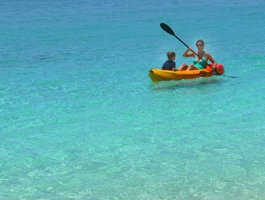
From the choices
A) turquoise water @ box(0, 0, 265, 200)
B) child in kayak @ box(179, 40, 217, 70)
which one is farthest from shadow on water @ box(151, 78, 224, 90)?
child in kayak @ box(179, 40, 217, 70)

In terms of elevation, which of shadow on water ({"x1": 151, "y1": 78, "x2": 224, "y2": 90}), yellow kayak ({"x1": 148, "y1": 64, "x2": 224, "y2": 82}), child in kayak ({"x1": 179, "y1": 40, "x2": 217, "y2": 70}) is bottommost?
shadow on water ({"x1": 151, "y1": 78, "x2": 224, "y2": 90})

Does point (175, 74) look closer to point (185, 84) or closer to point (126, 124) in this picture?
point (185, 84)

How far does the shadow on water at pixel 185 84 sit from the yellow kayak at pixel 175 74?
92mm

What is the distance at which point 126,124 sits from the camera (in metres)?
9.99

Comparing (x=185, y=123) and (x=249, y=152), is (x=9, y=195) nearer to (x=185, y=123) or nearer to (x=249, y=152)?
(x=249, y=152)

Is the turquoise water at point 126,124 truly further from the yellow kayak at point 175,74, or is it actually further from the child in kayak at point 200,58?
the child in kayak at point 200,58

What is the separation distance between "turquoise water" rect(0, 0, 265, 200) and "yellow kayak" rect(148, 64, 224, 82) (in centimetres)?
15

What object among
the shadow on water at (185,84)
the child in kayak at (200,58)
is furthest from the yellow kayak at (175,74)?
the child in kayak at (200,58)

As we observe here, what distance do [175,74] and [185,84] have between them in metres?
0.30

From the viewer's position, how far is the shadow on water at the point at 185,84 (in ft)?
42.0

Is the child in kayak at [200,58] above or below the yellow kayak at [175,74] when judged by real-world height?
above

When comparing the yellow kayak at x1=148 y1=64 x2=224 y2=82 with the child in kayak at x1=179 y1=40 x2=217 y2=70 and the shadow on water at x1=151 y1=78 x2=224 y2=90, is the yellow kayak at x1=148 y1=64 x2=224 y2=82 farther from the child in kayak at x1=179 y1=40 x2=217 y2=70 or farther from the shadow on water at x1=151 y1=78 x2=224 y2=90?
the child in kayak at x1=179 y1=40 x2=217 y2=70

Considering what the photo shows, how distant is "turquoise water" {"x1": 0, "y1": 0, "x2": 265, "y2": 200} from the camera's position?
23.2 ft

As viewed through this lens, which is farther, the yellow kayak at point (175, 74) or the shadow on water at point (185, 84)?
the yellow kayak at point (175, 74)
